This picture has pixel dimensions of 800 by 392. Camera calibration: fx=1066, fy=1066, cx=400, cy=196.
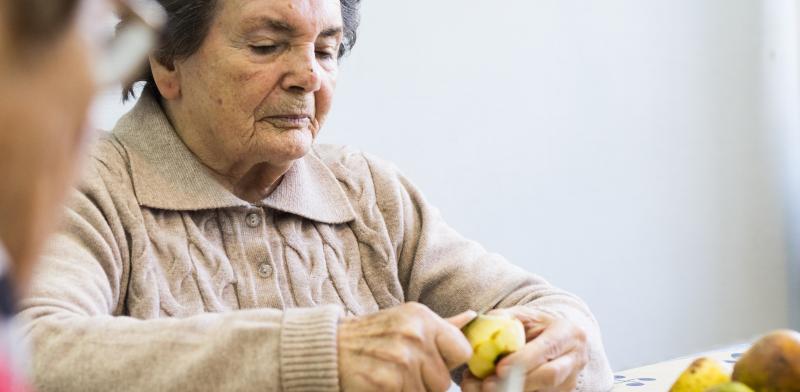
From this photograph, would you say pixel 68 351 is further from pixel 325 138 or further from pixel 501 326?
pixel 325 138

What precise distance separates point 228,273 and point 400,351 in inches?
18.9

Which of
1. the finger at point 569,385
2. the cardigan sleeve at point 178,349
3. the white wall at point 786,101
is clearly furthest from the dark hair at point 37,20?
the white wall at point 786,101

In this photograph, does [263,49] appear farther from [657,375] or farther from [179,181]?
Answer: [657,375]

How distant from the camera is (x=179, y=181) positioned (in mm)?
1587

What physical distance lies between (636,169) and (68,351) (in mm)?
2320

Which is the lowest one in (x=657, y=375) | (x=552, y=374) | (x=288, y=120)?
(x=657, y=375)

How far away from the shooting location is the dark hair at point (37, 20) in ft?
1.38

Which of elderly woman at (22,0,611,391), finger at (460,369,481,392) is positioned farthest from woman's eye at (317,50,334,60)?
finger at (460,369,481,392)

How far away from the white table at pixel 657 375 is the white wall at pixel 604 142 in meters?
1.09

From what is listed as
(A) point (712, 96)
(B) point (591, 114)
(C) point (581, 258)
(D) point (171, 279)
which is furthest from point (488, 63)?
(D) point (171, 279)

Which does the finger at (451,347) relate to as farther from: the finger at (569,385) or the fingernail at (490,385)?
the finger at (569,385)

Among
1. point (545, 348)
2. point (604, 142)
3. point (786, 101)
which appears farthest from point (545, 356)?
point (786, 101)

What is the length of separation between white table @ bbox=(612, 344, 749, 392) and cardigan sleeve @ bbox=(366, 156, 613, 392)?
117mm

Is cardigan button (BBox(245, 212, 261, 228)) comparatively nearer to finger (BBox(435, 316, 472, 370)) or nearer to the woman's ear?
the woman's ear
